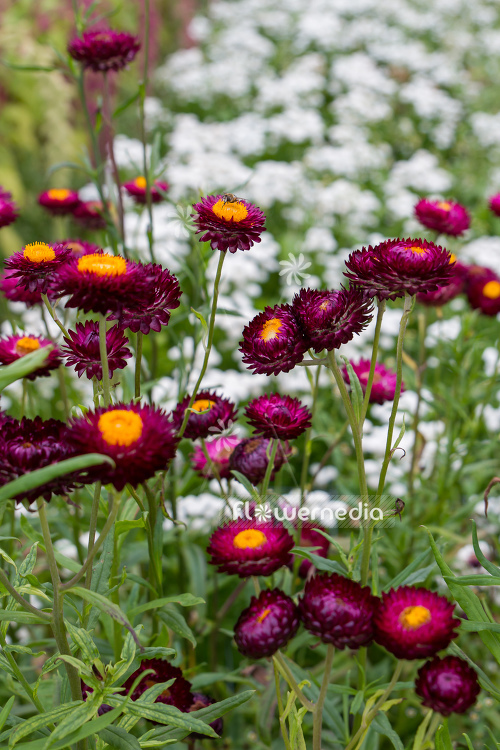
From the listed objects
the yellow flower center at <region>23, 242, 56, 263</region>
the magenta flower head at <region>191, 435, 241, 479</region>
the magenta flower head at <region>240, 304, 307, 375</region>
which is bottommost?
the magenta flower head at <region>191, 435, 241, 479</region>

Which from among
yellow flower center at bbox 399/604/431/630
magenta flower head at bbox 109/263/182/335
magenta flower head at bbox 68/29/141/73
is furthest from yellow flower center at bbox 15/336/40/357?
magenta flower head at bbox 68/29/141/73

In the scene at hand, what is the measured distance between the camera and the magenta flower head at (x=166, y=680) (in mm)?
1144

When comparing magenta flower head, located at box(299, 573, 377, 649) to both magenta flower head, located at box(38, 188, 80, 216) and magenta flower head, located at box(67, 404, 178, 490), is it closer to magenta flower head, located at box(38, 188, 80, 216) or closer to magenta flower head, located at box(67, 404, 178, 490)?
magenta flower head, located at box(67, 404, 178, 490)

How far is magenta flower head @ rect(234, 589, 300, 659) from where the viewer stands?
910 millimetres

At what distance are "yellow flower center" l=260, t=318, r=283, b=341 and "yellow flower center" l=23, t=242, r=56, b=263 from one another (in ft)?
1.12

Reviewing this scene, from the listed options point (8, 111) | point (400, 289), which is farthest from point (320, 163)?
point (400, 289)

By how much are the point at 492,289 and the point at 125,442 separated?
160 cm

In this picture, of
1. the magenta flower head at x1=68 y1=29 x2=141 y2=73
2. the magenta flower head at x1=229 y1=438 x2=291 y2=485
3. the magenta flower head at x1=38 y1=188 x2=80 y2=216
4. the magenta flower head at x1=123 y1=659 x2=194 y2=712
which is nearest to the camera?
the magenta flower head at x1=123 y1=659 x2=194 y2=712

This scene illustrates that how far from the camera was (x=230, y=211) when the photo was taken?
1.07 metres

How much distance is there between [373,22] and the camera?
728cm

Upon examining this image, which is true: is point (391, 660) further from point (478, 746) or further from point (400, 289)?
point (400, 289)

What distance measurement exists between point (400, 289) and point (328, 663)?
0.54 metres

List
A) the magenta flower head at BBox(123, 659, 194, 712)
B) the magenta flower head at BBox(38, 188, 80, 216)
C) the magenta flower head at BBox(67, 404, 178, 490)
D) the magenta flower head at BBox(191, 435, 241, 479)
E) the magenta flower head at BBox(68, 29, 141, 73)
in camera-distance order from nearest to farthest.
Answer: the magenta flower head at BBox(67, 404, 178, 490) → the magenta flower head at BBox(123, 659, 194, 712) → the magenta flower head at BBox(191, 435, 241, 479) → the magenta flower head at BBox(68, 29, 141, 73) → the magenta flower head at BBox(38, 188, 80, 216)

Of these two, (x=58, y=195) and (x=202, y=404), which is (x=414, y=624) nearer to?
(x=202, y=404)
